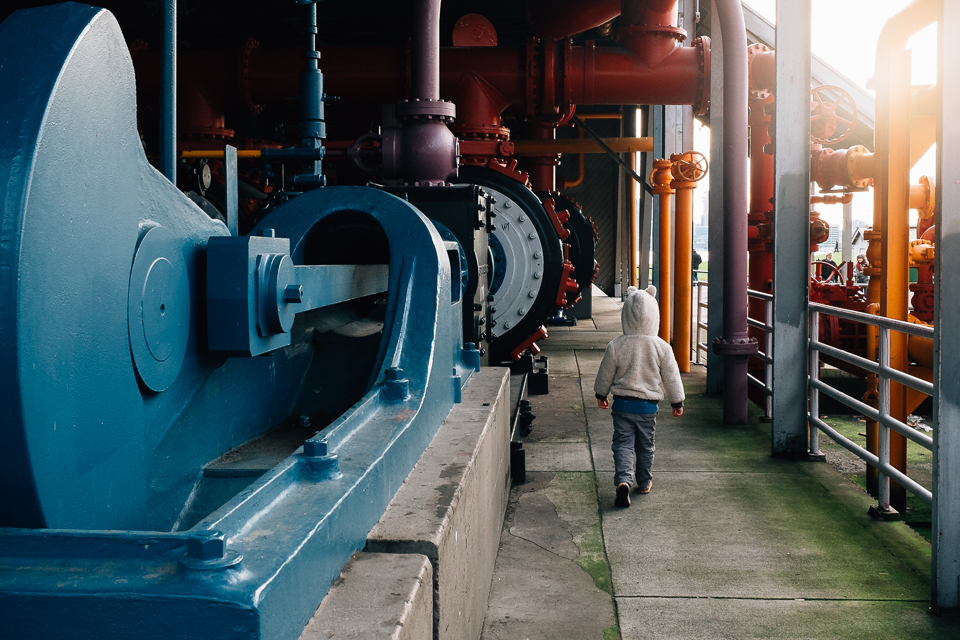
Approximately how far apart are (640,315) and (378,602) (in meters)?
2.76

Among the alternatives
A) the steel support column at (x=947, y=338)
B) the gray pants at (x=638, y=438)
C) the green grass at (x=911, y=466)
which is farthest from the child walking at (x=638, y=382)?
the steel support column at (x=947, y=338)

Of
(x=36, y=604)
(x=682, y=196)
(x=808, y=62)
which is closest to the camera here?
(x=36, y=604)

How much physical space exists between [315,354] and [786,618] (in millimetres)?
1690

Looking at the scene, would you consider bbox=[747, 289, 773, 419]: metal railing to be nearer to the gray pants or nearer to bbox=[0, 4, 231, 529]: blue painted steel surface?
the gray pants

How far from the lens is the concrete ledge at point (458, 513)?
154 centimetres

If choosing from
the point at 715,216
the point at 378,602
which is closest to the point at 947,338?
the point at 378,602

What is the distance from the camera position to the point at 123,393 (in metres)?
1.13

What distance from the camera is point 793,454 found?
14.6 ft

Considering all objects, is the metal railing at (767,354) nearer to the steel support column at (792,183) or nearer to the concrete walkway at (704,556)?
the concrete walkway at (704,556)

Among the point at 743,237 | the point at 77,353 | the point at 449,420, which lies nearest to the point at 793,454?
the point at 743,237

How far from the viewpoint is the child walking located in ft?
12.3

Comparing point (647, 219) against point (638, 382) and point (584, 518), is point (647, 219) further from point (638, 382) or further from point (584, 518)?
point (584, 518)

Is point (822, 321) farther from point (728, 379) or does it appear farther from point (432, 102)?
point (432, 102)

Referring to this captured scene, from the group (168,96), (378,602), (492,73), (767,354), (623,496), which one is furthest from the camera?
(492,73)
